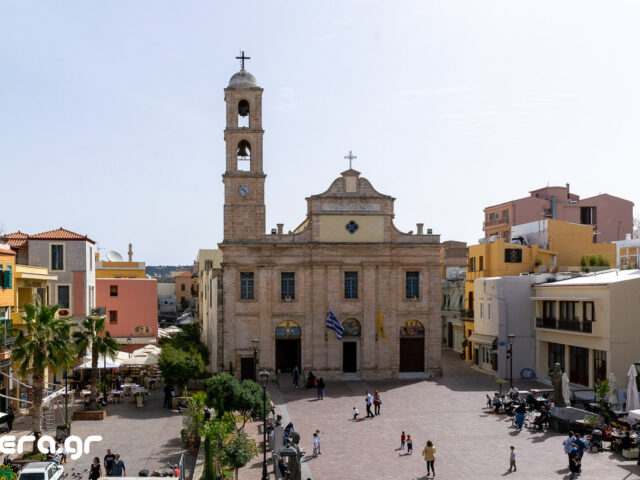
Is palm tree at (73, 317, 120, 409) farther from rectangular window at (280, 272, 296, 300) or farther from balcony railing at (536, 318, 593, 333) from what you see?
balcony railing at (536, 318, 593, 333)

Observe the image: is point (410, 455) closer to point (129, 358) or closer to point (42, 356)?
point (42, 356)

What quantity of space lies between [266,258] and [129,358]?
11.3m

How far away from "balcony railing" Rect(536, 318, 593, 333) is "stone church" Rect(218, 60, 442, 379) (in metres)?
7.12

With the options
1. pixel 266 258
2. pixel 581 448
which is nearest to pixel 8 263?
pixel 266 258

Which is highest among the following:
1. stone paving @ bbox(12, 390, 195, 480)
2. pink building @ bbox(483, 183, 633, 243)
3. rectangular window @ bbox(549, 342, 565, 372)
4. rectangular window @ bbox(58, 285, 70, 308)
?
pink building @ bbox(483, 183, 633, 243)

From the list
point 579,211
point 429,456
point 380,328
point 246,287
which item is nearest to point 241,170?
point 246,287

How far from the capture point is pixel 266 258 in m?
47.1

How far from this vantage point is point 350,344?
158ft

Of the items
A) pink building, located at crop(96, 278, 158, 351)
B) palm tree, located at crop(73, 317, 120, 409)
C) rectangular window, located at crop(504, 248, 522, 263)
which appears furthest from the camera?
pink building, located at crop(96, 278, 158, 351)

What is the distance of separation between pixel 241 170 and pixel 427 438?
82.1 feet

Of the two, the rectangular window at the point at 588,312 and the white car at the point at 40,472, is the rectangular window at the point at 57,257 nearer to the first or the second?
the white car at the point at 40,472

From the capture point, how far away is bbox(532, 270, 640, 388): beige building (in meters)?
→ 37.8

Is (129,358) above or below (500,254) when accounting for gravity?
below

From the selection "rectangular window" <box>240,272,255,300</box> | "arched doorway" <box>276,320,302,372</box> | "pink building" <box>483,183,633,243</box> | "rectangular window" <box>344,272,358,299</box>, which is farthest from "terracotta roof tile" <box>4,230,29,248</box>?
"pink building" <box>483,183,633,243</box>
